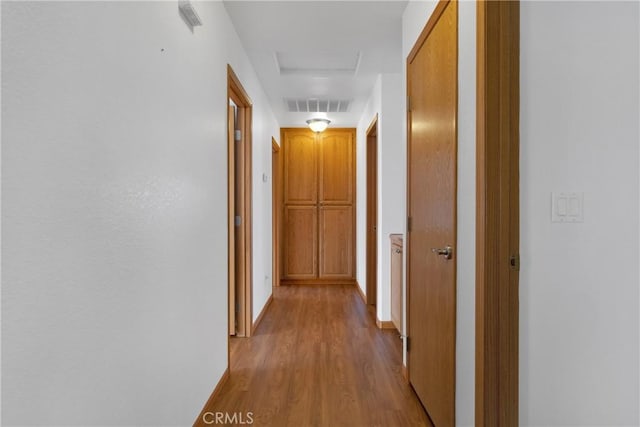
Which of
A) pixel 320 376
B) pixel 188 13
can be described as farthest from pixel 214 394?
pixel 188 13

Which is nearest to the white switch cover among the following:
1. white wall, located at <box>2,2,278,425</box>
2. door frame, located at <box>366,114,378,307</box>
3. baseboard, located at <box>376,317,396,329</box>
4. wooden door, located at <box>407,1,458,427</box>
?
wooden door, located at <box>407,1,458,427</box>

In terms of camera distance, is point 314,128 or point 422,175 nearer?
point 422,175

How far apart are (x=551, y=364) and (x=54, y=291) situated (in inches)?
61.5

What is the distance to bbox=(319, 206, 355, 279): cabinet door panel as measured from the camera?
5.55 metres

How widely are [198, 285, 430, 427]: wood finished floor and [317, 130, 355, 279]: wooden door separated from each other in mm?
1674

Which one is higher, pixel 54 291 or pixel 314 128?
pixel 314 128

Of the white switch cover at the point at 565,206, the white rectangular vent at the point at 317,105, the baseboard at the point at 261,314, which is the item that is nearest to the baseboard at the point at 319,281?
the baseboard at the point at 261,314

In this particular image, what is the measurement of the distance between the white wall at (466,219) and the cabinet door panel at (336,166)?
13.2 ft

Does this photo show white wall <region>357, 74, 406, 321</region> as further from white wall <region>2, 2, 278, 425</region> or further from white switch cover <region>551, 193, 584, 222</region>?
white switch cover <region>551, 193, 584, 222</region>

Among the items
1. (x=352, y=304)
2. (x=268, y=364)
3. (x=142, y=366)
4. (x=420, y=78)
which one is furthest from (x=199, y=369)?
(x=352, y=304)

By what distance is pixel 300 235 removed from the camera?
18.3 feet

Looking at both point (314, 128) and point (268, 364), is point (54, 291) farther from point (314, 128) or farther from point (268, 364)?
point (314, 128)

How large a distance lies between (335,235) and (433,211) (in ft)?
12.3

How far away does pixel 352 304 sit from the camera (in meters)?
4.36
